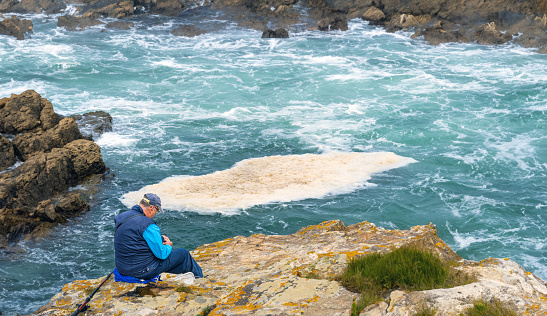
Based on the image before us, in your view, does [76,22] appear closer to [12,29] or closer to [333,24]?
[12,29]

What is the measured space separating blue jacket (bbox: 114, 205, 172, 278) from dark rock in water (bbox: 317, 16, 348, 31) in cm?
4581

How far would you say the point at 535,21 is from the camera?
143ft

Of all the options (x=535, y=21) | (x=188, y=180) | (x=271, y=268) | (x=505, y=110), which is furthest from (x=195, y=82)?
(x=535, y=21)

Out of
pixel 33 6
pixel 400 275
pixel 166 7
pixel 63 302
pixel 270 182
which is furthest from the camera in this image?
pixel 33 6

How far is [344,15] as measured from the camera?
5353cm

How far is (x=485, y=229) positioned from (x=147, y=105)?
20.1m

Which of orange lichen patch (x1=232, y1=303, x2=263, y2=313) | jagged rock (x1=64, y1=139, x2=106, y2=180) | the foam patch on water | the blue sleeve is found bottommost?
the foam patch on water

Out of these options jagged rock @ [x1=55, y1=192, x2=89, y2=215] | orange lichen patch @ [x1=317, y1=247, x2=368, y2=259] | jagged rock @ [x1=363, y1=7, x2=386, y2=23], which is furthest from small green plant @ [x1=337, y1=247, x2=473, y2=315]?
jagged rock @ [x1=363, y1=7, x2=386, y2=23]

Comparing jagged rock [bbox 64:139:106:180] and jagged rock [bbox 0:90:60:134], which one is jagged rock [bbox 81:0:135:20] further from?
jagged rock [bbox 64:139:106:180]

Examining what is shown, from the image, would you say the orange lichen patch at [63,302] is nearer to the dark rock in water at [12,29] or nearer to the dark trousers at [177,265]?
the dark trousers at [177,265]

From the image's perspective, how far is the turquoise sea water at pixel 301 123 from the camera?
14.3m

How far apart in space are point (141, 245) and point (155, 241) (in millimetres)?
207

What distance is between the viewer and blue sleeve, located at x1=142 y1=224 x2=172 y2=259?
6.60 meters

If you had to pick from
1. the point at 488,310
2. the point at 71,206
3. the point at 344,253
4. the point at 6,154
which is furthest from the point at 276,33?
the point at 488,310
